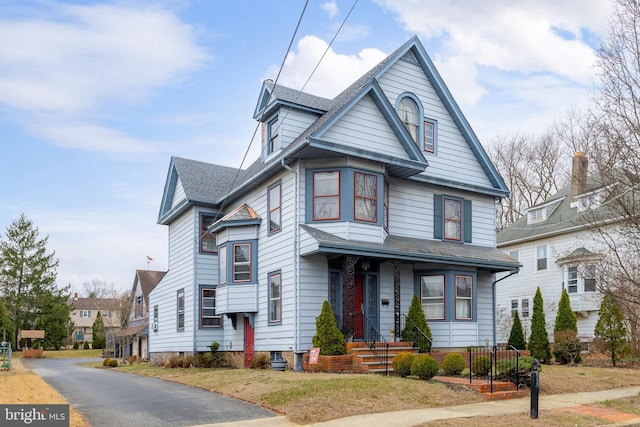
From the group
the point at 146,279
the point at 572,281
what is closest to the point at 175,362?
the point at 572,281

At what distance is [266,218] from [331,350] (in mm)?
5838

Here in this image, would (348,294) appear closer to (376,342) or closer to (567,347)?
(376,342)

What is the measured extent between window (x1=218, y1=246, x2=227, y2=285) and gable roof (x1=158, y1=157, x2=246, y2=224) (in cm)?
261

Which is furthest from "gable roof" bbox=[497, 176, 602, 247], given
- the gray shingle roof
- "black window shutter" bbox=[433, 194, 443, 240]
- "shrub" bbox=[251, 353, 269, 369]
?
"shrub" bbox=[251, 353, 269, 369]

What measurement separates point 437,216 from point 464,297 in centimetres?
314

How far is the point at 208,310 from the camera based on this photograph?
81.9 feet

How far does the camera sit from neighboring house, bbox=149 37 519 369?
62.8 ft

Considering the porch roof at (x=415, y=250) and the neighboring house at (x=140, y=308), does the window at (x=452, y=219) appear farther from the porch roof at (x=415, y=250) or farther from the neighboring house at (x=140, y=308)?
the neighboring house at (x=140, y=308)

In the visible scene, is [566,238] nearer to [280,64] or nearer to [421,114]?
[421,114]

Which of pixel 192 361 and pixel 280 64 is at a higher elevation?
pixel 280 64

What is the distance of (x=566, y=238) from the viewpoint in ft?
115

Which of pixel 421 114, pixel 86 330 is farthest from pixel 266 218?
pixel 86 330

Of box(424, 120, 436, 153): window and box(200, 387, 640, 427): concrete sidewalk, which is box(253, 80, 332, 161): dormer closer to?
box(424, 120, 436, 153): window
